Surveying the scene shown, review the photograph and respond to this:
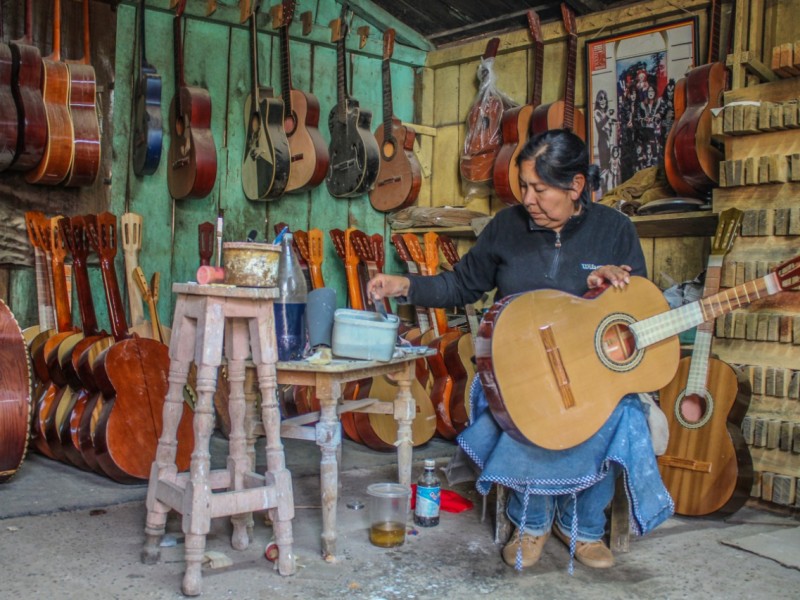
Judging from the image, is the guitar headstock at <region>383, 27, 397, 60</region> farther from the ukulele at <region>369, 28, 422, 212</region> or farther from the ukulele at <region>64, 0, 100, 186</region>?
the ukulele at <region>64, 0, 100, 186</region>

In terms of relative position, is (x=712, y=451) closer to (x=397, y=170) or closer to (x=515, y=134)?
(x=515, y=134)

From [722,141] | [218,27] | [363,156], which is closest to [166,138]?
[218,27]

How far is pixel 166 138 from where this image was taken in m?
4.40

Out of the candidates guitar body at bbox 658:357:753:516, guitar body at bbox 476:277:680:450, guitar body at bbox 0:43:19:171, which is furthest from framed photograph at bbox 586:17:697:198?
guitar body at bbox 0:43:19:171

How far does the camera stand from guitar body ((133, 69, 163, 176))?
13.5 feet

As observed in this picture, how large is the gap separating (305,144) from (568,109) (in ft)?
4.75

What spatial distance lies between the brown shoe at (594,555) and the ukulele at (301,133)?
8.71ft

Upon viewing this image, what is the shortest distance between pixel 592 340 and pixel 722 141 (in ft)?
4.72

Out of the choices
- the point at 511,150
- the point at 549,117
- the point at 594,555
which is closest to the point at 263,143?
the point at 511,150

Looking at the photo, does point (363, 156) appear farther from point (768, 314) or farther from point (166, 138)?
point (768, 314)

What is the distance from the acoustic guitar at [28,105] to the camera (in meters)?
3.64

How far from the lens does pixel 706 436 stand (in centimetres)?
304

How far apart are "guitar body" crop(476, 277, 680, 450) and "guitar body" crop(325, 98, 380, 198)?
2.38m

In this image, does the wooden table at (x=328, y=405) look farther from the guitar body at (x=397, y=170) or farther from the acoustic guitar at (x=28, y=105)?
the guitar body at (x=397, y=170)
